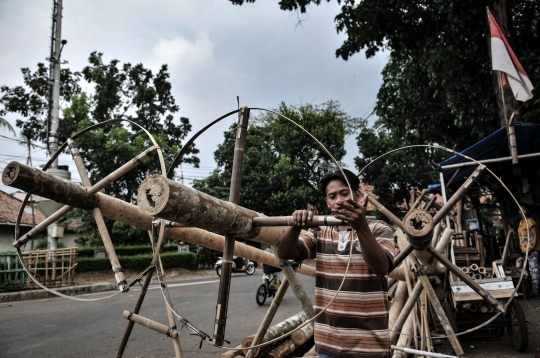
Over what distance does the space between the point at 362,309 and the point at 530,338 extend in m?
4.61

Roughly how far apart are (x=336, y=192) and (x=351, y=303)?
629 millimetres

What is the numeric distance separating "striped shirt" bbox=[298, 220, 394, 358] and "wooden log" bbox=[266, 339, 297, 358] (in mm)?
1680

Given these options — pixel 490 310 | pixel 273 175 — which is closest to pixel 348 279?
pixel 490 310

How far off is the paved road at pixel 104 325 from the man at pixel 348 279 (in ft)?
9.89

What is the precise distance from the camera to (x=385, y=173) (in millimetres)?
19281

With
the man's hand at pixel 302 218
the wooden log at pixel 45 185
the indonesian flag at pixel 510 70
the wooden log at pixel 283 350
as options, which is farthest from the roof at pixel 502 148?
the wooden log at pixel 45 185

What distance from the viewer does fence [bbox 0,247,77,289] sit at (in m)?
10.2

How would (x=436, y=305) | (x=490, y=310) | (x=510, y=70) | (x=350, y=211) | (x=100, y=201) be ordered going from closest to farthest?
(x=350, y=211) < (x=100, y=201) < (x=436, y=305) < (x=490, y=310) < (x=510, y=70)

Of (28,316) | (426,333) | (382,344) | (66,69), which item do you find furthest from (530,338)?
(66,69)

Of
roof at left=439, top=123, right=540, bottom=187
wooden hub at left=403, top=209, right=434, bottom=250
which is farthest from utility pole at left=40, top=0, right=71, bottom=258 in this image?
wooden hub at left=403, top=209, right=434, bottom=250

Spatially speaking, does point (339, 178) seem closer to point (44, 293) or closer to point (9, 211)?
point (44, 293)

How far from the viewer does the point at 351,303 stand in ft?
7.00

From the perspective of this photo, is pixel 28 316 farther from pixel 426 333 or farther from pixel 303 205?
pixel 303 205

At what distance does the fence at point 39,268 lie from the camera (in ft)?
33.4
